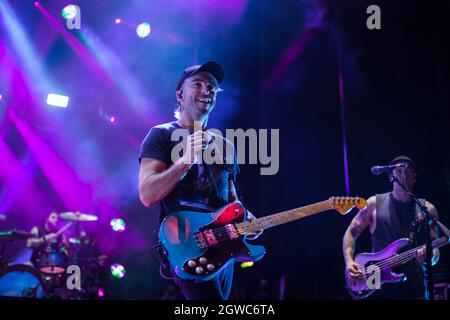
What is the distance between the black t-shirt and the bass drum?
5.90m

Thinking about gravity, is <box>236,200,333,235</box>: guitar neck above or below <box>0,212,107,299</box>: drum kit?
above

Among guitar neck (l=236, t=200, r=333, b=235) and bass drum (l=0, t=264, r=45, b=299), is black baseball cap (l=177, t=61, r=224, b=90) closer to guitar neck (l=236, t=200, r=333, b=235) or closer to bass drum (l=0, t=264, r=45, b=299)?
guitar neck (l=236, t=200, r=333, b=235)

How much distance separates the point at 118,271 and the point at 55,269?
1.39 m

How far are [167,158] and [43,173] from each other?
894 cm

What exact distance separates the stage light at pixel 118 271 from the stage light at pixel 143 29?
5.11m

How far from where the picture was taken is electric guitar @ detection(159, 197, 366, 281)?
262 centimetres

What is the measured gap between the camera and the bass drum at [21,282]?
759 centimetres

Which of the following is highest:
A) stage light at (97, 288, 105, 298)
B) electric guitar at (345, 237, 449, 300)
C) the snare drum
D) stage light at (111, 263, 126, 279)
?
electric guitar at (345, 237, 449, 300)

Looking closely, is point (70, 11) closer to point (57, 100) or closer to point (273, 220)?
point (57, 100)

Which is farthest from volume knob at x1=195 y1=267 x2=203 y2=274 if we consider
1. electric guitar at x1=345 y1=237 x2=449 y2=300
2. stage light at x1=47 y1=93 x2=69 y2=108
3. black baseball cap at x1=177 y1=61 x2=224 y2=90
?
stage light at x1=47 y1=93 x2=69 y2=108

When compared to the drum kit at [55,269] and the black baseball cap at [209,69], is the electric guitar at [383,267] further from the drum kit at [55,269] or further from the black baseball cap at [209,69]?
the drum kit at [55,269]

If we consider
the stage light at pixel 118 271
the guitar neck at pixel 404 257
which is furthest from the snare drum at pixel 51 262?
the guitar neck at pixel 404 257

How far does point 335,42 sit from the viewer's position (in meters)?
7.43
